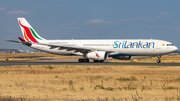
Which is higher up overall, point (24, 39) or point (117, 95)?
point (24, 39)

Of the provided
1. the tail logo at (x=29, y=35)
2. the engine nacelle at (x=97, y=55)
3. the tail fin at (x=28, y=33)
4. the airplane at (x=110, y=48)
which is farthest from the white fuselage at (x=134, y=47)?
the tail logo at (x=29, y=35)

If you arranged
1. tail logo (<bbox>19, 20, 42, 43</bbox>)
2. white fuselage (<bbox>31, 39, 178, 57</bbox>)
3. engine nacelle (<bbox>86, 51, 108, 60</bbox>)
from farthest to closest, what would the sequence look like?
1. tail logo (<bbox>19, 20, 42, 43</bbox>)
2. white fuselage (<bbox>31, 39, 178, 57</bbox>)
3. engine nacelle (<bbox>86, 51, 108, 60</bbox>)

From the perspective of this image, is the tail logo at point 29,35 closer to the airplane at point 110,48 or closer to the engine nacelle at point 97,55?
the airplane at point 110,48

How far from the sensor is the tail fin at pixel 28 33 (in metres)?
50.3

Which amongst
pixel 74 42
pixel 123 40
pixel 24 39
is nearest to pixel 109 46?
pixel 123 40

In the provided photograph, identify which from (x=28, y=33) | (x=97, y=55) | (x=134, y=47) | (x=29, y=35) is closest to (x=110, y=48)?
(x=97, y=55)

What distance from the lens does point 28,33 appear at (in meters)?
50.3

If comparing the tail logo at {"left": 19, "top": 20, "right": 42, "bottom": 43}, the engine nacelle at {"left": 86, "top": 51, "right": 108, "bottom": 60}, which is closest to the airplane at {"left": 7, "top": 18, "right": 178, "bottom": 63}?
the engine nacelle at {"left": 86, "top": 51, "right": 108, "bottom": 60}

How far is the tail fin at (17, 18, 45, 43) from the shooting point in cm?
5031

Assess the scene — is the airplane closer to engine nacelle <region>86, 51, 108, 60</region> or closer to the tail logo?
engine nacelle <region>86, 51, 108, 60</region>

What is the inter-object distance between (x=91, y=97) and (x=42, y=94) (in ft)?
8.73

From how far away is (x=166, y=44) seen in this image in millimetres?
42719

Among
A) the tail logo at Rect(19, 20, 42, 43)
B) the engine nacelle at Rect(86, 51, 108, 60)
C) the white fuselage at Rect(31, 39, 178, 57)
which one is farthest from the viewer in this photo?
the tail logo at Rect(19, 20, 42, 43)

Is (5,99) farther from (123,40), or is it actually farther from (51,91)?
(123,40)
